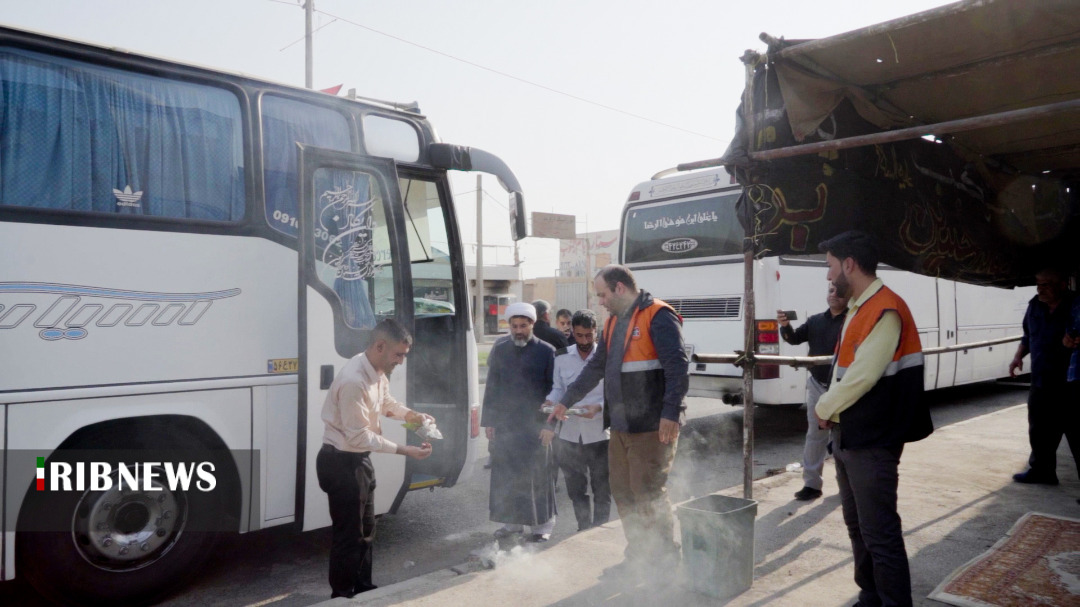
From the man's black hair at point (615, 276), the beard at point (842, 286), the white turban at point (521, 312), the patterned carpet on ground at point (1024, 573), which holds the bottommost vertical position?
the patterned carpet on ground at point (1024, 573)

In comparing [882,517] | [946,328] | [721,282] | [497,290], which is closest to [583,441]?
[882,517]

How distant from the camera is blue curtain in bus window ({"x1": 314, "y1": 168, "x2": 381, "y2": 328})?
5.00 meters

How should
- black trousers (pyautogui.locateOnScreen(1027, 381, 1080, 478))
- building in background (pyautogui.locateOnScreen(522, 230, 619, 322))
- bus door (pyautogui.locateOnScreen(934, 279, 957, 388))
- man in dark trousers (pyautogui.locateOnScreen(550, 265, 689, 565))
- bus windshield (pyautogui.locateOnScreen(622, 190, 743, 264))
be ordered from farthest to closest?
building in background (pyautogui.locateOnScreen(522, 230, 619, 322))
bus door (pyautogui.locateOnScreen(934, 279, 957, 388))
bus windshield (pyautogui.locateOnScreen(622, 190, 743, 264))
black trousers (pyautogui.locateOnScreen(1027, 381, 1080, 478))
man in dark trousers (pyautogui.locateOnScreen(550, 265, 689, 565))

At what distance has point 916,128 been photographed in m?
3.93

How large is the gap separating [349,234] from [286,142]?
2.45 ft

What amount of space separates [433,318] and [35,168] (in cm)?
295

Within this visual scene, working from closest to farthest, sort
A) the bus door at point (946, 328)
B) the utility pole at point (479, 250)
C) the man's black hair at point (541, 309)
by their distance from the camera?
1. the man's black hair at point (541, 309)
2. the bus door at point (946, 328)
3. the utility pole at point (479, 250)

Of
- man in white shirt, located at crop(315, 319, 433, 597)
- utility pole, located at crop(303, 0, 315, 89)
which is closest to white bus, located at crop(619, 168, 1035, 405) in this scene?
man in white shirt, located at crop(315, 319, 433, 597)

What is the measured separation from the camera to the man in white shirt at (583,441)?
5711mm

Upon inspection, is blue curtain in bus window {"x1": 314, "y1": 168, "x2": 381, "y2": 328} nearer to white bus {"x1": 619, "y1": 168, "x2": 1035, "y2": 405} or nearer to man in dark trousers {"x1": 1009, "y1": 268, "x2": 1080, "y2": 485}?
white bus {"x1": 619, "y1": 168, "x2": 1035, "y2": 405}

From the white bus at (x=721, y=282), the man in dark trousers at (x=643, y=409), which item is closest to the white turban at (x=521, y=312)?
the man in dark trousers at (x=643, y=409)

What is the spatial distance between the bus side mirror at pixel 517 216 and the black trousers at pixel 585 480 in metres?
1.74

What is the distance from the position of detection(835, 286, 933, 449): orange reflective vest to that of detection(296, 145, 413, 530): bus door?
10.3 feet

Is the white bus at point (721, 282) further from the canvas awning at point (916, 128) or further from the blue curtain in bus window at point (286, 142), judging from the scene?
the blue curtain in bus window at point (286, 142)
